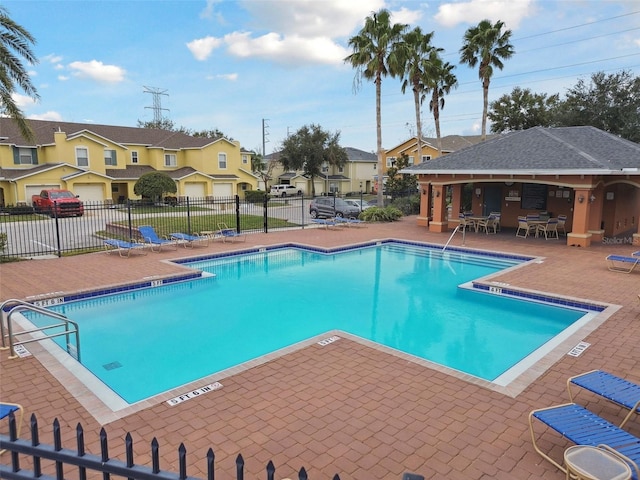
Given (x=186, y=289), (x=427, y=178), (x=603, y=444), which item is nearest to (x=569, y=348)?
(x=603, y=444)

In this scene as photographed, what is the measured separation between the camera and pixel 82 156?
37031mm

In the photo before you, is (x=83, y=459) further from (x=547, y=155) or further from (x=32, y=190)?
(x=32, y=190)

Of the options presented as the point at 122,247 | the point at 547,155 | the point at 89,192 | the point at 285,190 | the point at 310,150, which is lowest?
the point at 122,247

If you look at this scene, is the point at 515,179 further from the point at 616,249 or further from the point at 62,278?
the point at 62,278

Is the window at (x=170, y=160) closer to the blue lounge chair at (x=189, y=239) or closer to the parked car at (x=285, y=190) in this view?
the parked car at (x=285, y=190)

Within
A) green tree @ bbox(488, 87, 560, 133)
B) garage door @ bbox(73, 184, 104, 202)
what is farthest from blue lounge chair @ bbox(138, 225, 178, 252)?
green tree @ bbox(488, 87, 560, 133)

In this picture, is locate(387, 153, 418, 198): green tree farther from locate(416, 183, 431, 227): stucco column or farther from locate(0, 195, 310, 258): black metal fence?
locate(416, 183, 431, 227): stucco column

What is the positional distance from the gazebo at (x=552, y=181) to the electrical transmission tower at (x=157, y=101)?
55054 millimetres

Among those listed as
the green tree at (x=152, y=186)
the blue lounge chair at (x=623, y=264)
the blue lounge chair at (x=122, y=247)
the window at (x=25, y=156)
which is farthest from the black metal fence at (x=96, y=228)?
the blue lounge chair at (x=623, y=264)

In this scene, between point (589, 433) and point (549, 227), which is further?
point (549, 227)

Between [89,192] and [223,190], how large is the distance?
481 inches

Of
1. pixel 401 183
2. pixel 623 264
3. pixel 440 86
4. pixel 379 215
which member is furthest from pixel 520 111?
pixel 623 264

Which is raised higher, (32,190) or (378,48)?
(378,48)

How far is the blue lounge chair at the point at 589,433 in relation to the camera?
3.89 m
